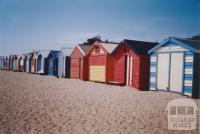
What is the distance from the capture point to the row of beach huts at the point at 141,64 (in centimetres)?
1415

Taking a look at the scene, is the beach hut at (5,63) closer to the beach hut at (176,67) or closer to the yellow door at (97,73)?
the yellow door at (97,73)

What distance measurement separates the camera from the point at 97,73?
23719mm

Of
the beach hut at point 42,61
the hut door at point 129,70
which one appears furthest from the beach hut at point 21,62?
the hut door at point 129,70

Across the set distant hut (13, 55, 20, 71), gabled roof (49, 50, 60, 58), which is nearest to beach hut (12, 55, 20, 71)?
distant hut (13, 55, 20, 71)

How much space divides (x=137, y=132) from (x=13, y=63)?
177 ft

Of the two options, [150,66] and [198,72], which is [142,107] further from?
[150,66]

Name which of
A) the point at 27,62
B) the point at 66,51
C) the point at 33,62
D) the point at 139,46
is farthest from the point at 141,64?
the point at 27,62

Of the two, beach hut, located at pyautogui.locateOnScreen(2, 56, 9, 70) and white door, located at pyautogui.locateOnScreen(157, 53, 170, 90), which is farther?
beach hut, located at pyautogui.locateOnScreen(2, 56, 9, 70)

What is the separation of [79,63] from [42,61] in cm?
1250

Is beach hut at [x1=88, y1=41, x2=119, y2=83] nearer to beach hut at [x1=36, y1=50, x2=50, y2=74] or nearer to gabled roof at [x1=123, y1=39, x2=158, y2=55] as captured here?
gabled roof at [x1=123, y1=39, x2=158, y2=55]

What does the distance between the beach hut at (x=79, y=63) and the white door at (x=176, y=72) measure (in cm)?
1270

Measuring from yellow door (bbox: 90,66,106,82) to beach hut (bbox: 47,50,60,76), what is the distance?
10.8 m

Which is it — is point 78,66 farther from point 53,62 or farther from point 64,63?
point 53,62

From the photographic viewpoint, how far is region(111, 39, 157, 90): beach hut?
17922mm
